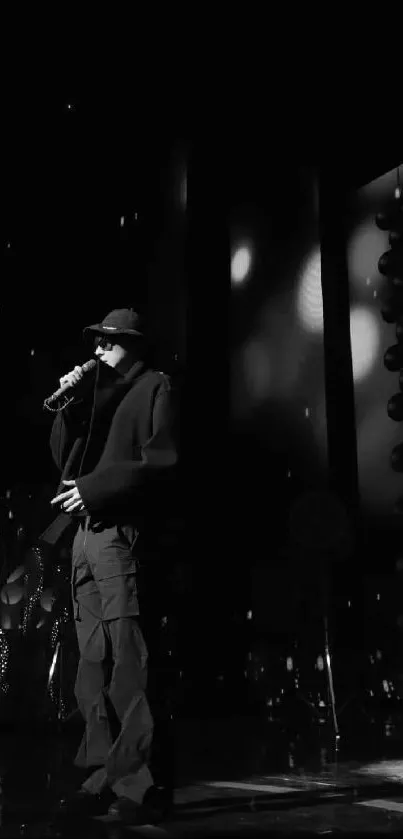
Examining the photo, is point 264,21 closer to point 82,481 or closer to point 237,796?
point 82,481

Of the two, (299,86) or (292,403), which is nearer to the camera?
(299,86)

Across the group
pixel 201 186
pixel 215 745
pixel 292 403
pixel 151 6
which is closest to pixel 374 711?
pixel 215 745

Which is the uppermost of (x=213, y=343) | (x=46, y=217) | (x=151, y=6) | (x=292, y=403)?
(x=151, y=6)

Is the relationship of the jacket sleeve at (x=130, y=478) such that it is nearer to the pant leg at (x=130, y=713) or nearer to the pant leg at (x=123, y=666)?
the pant leg at (x=123, y=666)

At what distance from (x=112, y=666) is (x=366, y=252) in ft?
9.73

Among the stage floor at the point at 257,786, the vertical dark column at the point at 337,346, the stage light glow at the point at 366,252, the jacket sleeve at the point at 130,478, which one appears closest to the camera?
the stage floor at the point at 257,786

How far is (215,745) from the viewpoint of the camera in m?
3.06

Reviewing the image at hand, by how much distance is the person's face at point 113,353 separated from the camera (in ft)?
6.93

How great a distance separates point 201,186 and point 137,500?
300 cm

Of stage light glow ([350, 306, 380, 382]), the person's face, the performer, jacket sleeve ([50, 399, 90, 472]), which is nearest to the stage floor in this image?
the performer

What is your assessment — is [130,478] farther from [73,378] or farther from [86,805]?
[86,805]

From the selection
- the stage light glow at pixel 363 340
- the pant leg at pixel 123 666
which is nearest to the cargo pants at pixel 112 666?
the pant leg at pixel 123 666

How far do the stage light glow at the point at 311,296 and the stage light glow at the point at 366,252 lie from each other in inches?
7.4

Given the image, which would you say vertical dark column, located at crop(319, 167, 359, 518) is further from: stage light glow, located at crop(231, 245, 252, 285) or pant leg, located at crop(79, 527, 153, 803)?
pant leg, located at crop(79, 527, 153, 803)
